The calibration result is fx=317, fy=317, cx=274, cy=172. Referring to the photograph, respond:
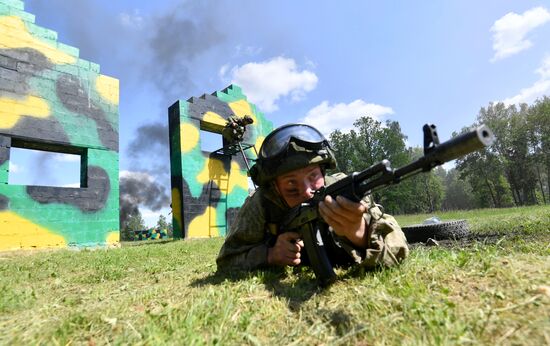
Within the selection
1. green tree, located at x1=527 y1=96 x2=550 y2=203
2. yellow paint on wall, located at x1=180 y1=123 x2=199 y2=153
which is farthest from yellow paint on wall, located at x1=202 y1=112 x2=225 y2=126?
green tree, located at x1=527 y1=96 x2=550 y2=203

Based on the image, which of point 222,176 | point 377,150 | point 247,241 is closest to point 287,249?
point 247,241

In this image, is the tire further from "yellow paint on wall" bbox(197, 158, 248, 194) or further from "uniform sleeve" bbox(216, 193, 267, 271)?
"yellow paint on wall" bbox(197, 158, 248, 194)

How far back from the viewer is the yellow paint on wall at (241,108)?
53.4 ft

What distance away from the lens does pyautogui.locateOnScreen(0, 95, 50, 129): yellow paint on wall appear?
31.2 ft

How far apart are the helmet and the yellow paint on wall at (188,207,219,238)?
11.1 metres

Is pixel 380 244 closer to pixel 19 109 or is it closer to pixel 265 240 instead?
pixel 265 240

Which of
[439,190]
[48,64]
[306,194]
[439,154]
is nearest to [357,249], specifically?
[306,194]

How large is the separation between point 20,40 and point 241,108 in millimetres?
9166

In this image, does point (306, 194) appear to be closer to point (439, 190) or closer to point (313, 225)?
point (313, 225)

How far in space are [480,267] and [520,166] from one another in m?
55.6

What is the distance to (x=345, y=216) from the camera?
2.22 m

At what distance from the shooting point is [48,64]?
34.9 ft

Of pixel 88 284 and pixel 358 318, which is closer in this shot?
pixel 358 318

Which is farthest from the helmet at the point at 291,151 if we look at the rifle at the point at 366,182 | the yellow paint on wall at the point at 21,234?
the yellow paint on wall at the point at 21,234
